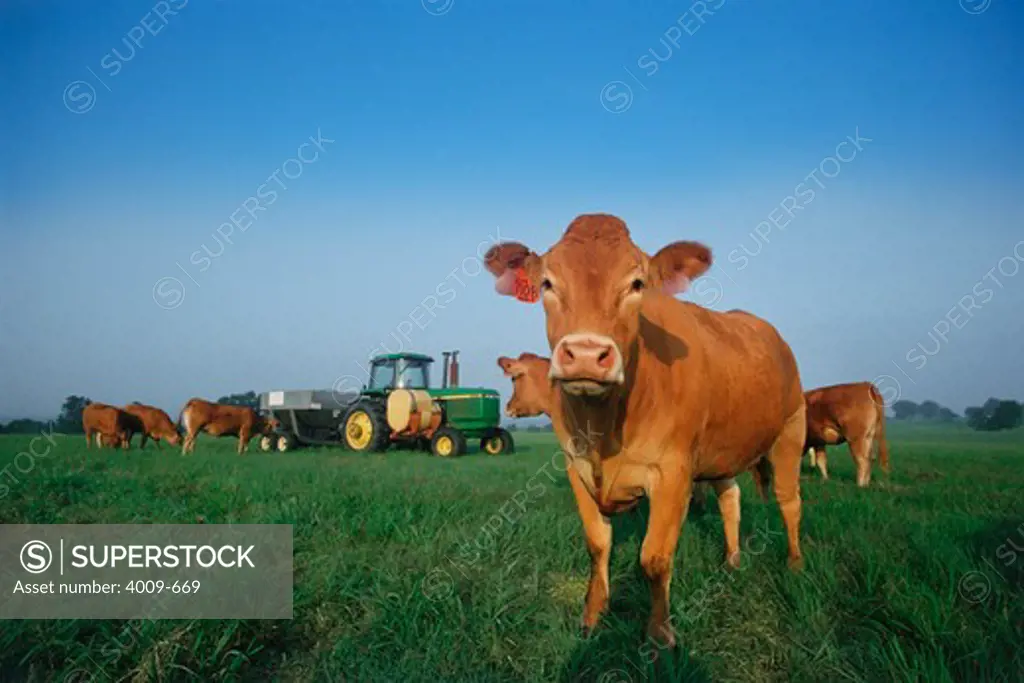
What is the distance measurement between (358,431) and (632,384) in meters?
14.4

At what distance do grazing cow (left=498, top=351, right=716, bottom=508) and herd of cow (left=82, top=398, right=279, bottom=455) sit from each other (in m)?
11.6

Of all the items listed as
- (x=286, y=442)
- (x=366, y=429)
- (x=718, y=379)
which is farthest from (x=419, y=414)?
(x=718, y=379)

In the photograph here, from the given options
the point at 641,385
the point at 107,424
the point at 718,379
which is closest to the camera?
the point at 641,385

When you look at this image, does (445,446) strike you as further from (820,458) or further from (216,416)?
(820,458)

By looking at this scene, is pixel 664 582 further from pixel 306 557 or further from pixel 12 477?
pixel 12 477

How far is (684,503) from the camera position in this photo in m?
3.14

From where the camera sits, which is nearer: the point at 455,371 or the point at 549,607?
the point at 549,607

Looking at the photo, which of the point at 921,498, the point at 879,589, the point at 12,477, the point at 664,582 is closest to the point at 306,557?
the point at 664,582

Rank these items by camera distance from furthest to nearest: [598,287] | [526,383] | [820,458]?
[820,458] < [526,383] < [598,287]

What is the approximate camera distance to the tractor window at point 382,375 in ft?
57.6

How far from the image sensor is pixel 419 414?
1596 centimetres

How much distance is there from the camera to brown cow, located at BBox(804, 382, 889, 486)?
34.6 feet

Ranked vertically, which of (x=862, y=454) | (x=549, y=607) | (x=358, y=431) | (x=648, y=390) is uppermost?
(x=648, y=390)

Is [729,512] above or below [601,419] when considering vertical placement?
below
